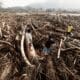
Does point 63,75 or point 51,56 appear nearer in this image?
point 63,75

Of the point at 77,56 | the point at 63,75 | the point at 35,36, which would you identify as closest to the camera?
the point at 63,75

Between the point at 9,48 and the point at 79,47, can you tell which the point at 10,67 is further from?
the point at 79,47

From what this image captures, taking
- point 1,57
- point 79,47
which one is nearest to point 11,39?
point 1,57

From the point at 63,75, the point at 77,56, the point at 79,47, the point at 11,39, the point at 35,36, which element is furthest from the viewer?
the point at 35,36

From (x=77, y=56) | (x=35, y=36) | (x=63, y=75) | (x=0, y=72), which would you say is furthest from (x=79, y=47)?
(x=0, y=72)

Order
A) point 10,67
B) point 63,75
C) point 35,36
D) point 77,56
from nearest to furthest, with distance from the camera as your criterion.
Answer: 1. point 63,75
2. point 10,67
3. point 77,56
4. point 35,36

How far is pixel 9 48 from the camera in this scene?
586cm

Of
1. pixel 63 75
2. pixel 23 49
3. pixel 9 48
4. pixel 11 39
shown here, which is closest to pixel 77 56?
pixel 63 75

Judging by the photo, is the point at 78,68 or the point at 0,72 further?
the point at 78,68

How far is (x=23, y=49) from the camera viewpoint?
5574 mm

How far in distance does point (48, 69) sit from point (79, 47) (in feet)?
4.74

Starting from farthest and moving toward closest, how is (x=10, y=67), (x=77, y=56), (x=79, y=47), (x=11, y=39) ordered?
1. (x=11, y=39)
2. (x=79, y=47)
3. (x=77, y=56)
4. (x=10, y=67)

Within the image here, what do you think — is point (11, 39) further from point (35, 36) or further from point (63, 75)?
point (63, 75)

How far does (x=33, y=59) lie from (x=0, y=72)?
90 centimetres
